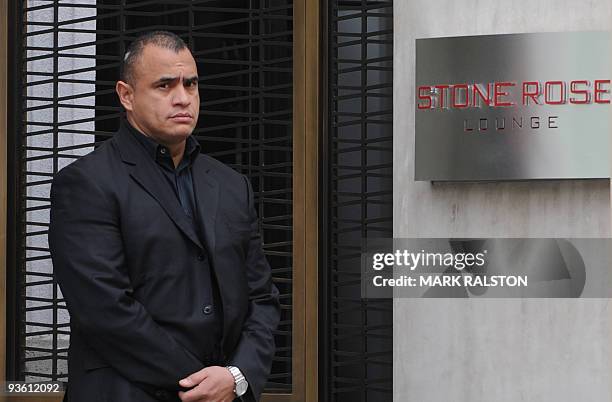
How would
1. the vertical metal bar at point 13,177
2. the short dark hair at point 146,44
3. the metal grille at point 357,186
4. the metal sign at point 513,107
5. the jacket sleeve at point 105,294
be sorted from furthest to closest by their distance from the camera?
the vertical metal bar at point 13,177
the metal grille at point 357,186
the metal sign at point 513,107
the short dark hair at point 146,44
the jacket sleeve at point 105,294

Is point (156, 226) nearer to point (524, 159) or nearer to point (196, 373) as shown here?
point (196, 373)

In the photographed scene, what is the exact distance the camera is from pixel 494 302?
5445 mm

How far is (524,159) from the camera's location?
535 centimetres

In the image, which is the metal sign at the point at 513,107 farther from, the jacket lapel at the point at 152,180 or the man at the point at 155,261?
the jacket lapel at the point at 152,180

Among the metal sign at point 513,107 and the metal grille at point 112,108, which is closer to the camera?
the metal sign at point 513,107

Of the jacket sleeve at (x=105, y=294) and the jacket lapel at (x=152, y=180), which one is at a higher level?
the jacket lapel at (x=152, y=180)

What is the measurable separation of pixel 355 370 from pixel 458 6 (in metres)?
1.91

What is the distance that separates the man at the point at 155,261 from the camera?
304 cm

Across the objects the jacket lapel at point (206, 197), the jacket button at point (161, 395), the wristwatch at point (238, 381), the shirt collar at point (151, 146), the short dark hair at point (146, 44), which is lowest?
the jacket button at point (161, 395)

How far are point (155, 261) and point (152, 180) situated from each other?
0.80 feet

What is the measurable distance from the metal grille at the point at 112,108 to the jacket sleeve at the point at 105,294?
2628 millimetres

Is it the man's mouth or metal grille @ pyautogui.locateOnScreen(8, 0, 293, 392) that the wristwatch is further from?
metal grille @ pyautogui.locateOnScreen(8, 0, 293, 392)

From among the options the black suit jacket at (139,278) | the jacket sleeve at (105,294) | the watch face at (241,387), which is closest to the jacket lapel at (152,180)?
the black suit jacket at (139,278)

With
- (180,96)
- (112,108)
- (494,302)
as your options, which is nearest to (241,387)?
(180,96)
